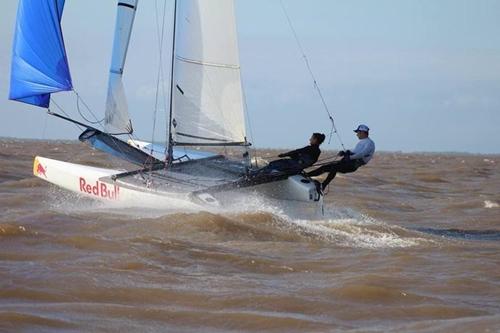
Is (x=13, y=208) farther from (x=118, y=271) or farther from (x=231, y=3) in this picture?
(x=118, y=271)

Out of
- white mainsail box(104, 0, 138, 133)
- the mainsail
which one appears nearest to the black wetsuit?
white mainsail box(104, 0, 138, 133)

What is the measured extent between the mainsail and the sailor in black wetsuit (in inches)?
135

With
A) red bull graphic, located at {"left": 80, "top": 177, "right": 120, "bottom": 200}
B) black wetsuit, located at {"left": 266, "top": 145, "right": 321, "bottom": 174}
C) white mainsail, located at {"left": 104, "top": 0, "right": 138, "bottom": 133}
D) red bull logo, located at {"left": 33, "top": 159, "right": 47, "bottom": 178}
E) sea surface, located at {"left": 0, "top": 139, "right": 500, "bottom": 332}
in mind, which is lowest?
sea surface, located at {"left": 0, "top": 139, "right": 500, "bottom": 332}

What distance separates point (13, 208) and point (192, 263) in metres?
5.48

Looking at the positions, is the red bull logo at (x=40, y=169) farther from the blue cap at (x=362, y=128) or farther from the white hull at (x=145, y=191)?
the blue cap at (x=362, y=128)

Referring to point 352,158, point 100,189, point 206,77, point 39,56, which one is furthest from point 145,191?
point 352,158

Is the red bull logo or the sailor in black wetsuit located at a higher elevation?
the sailor in black wetsuit

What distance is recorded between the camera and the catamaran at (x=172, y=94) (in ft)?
44.3

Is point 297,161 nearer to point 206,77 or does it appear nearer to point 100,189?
point 206,77

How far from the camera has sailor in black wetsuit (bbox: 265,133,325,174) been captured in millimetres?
12875

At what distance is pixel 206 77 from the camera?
14094 millimetres

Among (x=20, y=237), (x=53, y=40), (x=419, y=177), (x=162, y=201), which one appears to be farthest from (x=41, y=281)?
(x=419, y=177)

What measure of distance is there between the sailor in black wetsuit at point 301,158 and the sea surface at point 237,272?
0.60 meters

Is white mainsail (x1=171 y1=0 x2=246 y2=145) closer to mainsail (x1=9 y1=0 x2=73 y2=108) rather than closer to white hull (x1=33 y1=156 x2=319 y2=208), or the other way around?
white hull (x1=33 y1=156 x2=319 y2=208)
